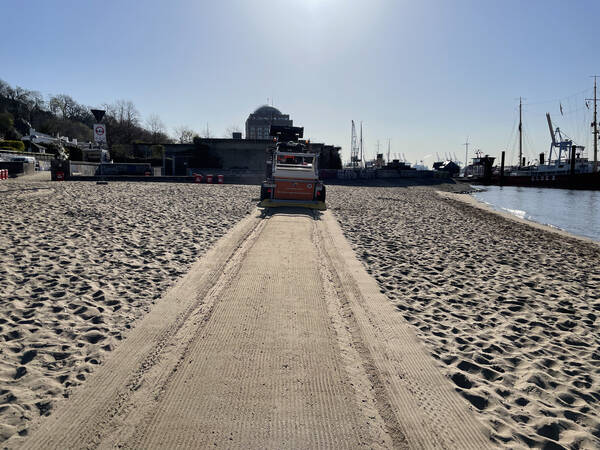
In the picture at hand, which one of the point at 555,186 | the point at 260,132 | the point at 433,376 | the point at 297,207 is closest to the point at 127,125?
the point at 260,132

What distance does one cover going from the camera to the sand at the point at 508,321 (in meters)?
3.93

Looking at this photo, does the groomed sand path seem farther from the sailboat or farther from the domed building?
the domed building

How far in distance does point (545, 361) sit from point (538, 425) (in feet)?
5.30

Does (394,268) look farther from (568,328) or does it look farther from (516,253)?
(516,253)

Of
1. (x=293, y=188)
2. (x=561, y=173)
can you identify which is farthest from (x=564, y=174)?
(x=293, y=188)

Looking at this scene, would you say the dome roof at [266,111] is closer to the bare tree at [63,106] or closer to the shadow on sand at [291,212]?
the bare tree at [63,106]

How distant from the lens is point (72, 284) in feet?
22.9

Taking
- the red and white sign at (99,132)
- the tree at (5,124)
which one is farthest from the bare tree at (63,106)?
the red and white sign at (99,132)

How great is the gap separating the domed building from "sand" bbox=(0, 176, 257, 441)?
114811 mm

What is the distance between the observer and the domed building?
12644cm

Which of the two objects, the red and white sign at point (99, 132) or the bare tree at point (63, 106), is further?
the bare tree at point (63, 106)

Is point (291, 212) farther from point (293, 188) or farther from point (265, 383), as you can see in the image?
point (265, 383)

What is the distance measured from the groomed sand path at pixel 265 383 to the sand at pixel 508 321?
0.36m

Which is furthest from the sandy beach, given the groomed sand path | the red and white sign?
the red and white sign
